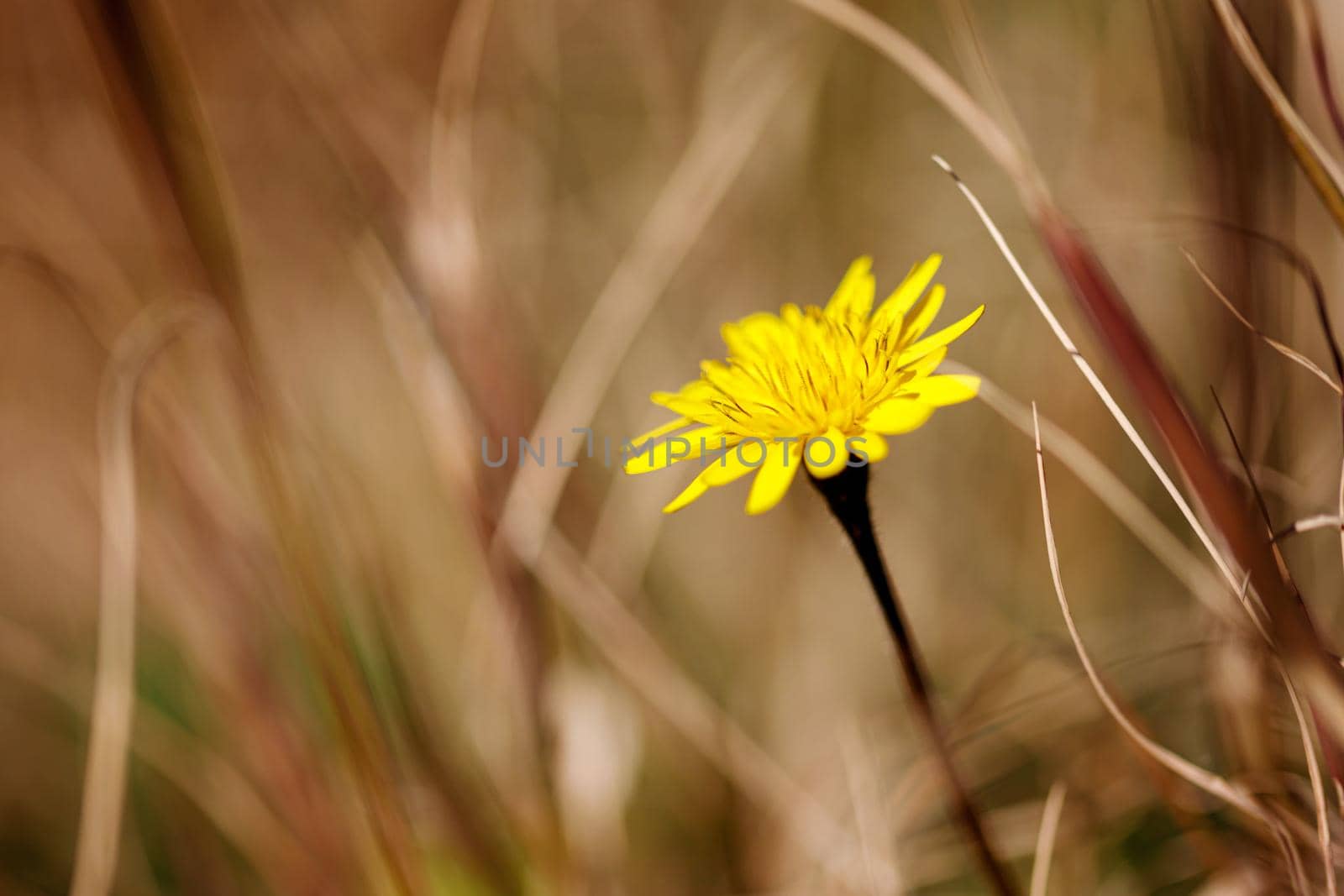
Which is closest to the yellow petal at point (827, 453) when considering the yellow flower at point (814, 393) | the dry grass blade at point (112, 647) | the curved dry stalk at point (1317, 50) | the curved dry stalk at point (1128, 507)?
the yellow flower at point (814, 393)

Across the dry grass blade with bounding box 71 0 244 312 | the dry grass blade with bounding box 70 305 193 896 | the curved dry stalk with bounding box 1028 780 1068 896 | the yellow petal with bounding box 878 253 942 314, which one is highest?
the dry grass blade with bounding box 71 0 244 312

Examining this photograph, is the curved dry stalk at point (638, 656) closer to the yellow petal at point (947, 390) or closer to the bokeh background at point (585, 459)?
the bokeh background at point (585, 459)

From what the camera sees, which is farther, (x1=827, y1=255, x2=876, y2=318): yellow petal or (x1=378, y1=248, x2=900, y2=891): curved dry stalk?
(x1=378, y1=248, x2=900, y2=891): curved dry stalk

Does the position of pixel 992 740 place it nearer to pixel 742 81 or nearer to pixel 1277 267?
pixel 1277 267

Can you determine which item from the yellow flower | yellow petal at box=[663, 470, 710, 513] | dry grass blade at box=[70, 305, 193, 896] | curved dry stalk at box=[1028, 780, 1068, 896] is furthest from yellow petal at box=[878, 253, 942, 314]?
dry grass blade at box=[70, 305, 193, 896]

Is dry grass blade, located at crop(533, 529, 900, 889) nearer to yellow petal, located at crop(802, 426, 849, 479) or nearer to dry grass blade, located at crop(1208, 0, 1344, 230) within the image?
yellow petal, located at crop(802, 426, 849, 479)

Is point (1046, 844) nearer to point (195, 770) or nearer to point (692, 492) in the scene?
point (692, 492)

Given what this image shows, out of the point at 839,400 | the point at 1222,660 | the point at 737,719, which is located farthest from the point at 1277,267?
the point at 737,719
